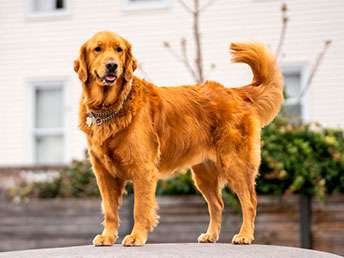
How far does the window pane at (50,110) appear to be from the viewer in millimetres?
15000

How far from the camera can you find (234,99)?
5648 mm

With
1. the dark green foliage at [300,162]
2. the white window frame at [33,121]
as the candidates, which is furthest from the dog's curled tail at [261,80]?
the white window frame at [33,121]

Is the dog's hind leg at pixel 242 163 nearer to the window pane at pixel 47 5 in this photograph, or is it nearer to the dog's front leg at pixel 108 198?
the dog's front leg at pixel 108 198

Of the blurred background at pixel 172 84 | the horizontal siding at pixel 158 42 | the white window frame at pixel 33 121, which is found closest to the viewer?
the blurred background at pixel 172 84

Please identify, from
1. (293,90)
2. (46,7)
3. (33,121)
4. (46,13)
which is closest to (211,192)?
(293,90)

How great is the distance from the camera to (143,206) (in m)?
5.10

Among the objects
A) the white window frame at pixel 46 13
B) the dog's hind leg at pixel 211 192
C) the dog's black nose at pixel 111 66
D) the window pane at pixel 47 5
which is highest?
the window pane at pixel 47 5

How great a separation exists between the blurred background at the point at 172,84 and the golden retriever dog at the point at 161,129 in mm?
3500

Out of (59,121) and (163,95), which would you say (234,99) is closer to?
(163,95)

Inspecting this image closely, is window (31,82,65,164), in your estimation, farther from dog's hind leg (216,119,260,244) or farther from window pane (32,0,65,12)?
dog's hind leg (216,119,260,244)

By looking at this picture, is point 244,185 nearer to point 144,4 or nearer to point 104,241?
point 104,241

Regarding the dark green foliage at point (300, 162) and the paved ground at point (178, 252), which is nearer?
the paved ground at point (178, 252)

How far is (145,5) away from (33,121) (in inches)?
121

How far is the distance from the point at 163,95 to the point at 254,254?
127 centimetres
